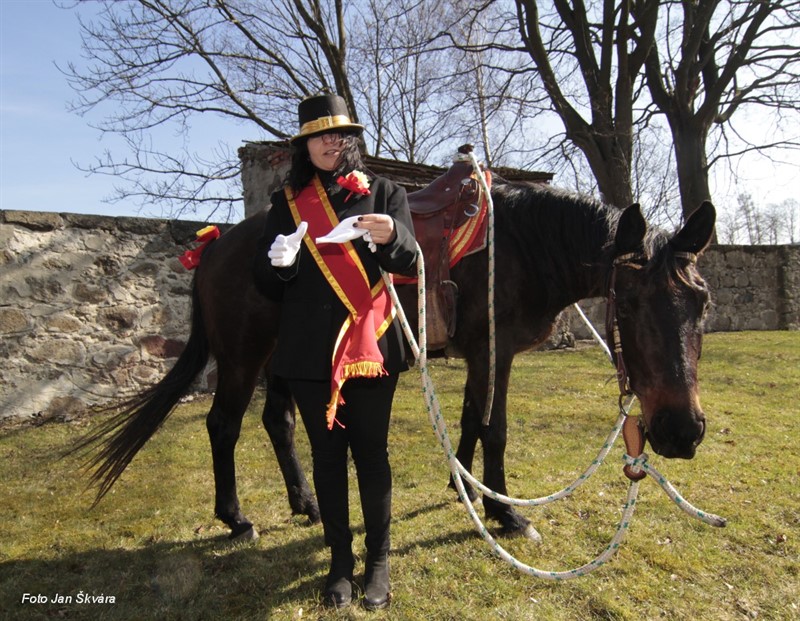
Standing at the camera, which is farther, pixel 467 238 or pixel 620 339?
pixel 467 238

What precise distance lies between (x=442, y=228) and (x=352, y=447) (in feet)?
4.04

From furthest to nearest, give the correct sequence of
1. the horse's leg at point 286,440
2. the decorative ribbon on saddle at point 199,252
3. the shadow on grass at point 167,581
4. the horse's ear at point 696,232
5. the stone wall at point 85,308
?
the stone wall at point 85,308 → the horse's leg at point 286,440 → the decorative ribbon on saddle at point 199,252 → the shadow on grass at point 167,581 → the horse's ear at point 696,232

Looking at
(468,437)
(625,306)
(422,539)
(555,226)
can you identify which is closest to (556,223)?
(555,226)

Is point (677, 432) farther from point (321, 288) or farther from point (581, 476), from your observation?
point (321, 288)

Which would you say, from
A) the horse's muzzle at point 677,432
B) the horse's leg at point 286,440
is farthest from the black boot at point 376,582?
the horse's muzzle at point 677,432

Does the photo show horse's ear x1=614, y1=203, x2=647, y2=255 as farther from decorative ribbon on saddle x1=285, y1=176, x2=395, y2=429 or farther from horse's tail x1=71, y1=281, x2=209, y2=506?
horse's tail x1=71, y1=281, x2=209, y2=506

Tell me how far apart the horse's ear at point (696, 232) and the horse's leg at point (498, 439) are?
0.96m

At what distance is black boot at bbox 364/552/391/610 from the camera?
83.7 inches

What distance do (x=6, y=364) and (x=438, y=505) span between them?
4.15 metres

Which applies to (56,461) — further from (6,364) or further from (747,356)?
(747,356)

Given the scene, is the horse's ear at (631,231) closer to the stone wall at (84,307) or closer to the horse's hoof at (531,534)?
the horse's hoof at (531,534)

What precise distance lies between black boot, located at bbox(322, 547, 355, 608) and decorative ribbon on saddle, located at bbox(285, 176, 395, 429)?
58 centimetres

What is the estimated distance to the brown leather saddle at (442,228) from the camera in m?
2.67

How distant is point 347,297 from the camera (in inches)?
79.6
